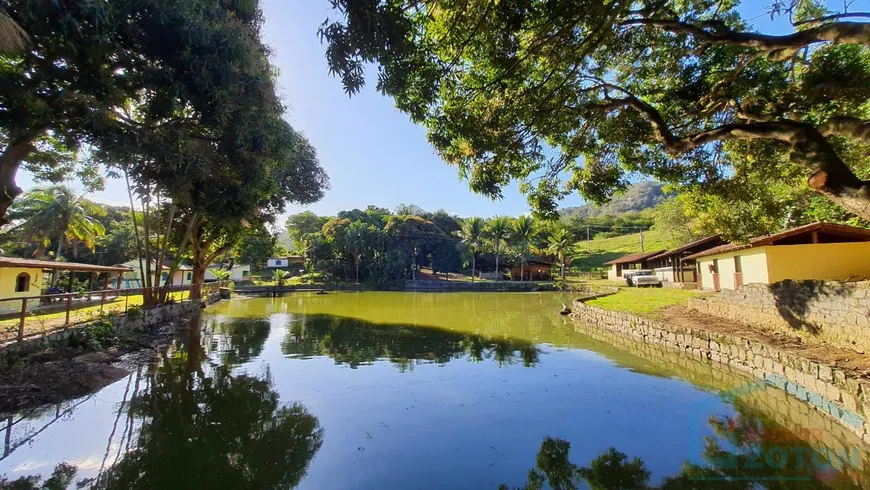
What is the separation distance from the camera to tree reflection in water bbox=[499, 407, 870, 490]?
437 cm

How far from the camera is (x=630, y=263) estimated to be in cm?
3869

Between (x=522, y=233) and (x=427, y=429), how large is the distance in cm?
4025

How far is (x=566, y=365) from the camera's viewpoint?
9.88m

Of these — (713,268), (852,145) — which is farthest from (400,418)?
(713,268)

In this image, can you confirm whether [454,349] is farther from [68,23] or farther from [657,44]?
[68,23]

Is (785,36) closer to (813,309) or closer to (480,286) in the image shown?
(813,309)

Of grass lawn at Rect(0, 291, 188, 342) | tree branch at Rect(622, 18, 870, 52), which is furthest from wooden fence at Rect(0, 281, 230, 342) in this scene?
tree branch at Rect(622, 18, 870, 52)

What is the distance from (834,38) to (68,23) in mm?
11798

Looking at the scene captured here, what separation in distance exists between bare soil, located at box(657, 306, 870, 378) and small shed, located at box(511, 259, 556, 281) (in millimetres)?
32863

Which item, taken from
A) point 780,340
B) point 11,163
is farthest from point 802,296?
point 11,163

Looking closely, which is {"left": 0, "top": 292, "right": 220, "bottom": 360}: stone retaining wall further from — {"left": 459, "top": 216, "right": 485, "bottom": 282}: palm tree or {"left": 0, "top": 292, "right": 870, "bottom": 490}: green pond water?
{"left": 459, "top": 216, "right": 485, "bottom": 282}: palm tree

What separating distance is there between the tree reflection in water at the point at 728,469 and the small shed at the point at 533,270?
42.5 m

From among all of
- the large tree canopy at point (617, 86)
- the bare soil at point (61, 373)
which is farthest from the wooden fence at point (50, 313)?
the large tree canopy at point (617, 86)

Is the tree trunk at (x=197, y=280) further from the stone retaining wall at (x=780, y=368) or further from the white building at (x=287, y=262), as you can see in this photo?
the white building at (x=287, y=262)
